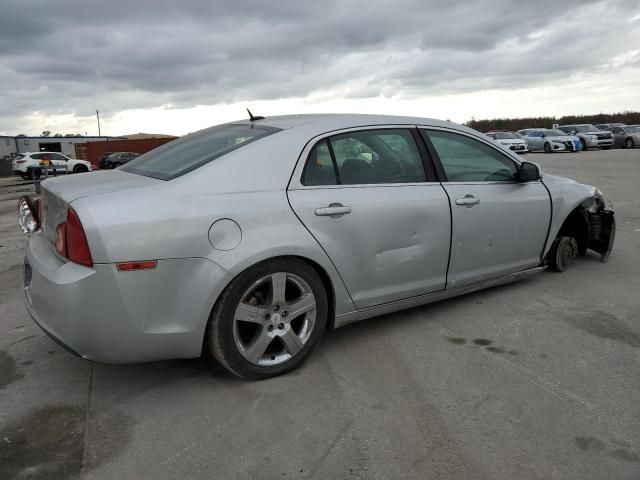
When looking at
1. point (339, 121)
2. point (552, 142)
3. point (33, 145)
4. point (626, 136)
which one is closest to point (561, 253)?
point (339, 121)

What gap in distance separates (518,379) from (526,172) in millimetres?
1784

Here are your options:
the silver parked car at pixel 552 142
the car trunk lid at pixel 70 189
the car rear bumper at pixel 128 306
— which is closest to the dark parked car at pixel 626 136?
the silver parked car at pixel 552 142

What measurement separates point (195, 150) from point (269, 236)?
35.2 inches

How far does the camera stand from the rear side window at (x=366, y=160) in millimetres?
3184

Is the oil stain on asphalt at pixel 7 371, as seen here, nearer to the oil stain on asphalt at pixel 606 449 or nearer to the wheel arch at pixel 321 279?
the wheel arch at pixel 321 279

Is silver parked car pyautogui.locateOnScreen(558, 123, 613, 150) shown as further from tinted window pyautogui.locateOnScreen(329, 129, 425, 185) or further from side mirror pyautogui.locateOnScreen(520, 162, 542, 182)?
tinted window pyautogui.locateOnScreen(329, 129, 425, 185)

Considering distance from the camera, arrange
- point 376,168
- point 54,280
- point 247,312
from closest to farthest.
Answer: point 54,280 < point 247,312 < point 376,168

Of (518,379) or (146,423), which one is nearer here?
(146,423)

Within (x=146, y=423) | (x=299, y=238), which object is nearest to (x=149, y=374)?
(x=146, y=423)

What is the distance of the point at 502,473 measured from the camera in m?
2.17

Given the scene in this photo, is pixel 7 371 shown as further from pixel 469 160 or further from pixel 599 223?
pixel 599 223

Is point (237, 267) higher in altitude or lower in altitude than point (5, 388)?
higher

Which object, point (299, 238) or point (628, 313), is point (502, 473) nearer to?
point (299, 238)

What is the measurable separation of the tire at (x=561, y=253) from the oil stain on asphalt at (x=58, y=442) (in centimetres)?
384
